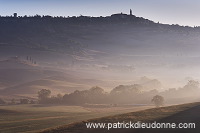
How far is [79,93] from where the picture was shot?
124m

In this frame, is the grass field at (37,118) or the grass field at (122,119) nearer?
the grass field at (122,119)

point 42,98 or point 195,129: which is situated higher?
point 195,129

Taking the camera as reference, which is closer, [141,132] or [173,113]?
[141,132]

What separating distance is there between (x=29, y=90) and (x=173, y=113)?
436 feet

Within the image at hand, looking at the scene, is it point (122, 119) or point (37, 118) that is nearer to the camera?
point (122, 119)

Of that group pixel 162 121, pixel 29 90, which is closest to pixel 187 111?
pixel 162 121

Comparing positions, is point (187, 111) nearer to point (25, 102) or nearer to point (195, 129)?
point (195, 129)

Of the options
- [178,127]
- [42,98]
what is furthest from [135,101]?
[178,127]

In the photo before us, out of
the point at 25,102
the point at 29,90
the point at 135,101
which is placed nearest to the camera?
the point at 25,102

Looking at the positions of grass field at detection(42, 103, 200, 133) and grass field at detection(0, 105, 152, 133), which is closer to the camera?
grass field at detection(42, 103, 200, 133)

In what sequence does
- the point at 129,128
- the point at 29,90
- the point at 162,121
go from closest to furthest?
1. the point at 129,128
2. the point at 162,121
3. the point at 29,90

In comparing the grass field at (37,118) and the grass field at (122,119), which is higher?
the grass field at (122,119)

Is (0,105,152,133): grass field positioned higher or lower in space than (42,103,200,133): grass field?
lower

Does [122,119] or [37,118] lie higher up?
[122,119]
